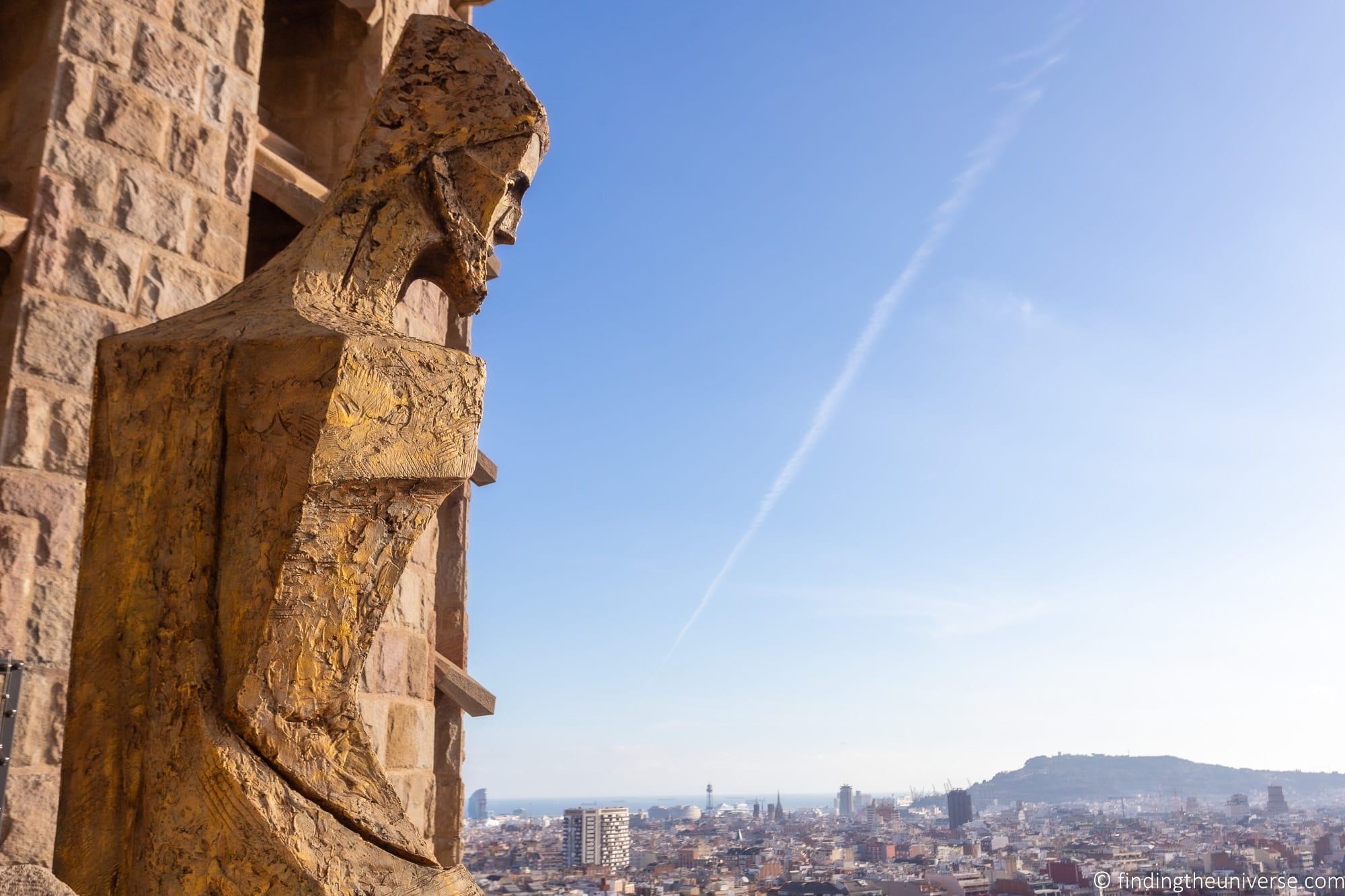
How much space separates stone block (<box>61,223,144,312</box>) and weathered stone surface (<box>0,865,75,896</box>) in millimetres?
2446

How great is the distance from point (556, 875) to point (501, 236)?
1218 cm

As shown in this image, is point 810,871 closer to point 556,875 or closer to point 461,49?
point 556,875

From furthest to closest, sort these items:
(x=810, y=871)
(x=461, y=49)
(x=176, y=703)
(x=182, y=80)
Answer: (x=810, y=871) < (x=182, y=80) < (x=461, y=49) < (x=176, y=703)

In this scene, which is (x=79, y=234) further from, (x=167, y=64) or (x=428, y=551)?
(x=428, y=551)

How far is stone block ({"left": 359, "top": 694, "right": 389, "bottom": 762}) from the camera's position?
4.00 metres

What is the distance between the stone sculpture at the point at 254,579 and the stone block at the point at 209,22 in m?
2.74

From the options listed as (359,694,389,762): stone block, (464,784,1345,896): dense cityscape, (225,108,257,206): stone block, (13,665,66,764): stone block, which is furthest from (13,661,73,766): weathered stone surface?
(464,784,1345,896): dense cityscape

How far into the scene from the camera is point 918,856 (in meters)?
17.9

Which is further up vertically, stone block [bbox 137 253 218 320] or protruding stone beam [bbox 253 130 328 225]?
protruding stone beam [bbox 253 130 328 225]

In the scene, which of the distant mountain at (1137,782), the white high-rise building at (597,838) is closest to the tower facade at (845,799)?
the distant mountain at (1137,782)

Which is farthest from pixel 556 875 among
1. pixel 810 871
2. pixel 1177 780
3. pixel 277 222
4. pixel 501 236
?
pixel 1177 780

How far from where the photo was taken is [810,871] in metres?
14.4

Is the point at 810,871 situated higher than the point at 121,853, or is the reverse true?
the point at 121,853

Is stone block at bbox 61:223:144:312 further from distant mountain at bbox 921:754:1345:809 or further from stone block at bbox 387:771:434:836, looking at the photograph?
distant mountain at bbox 921:754:1345:809
